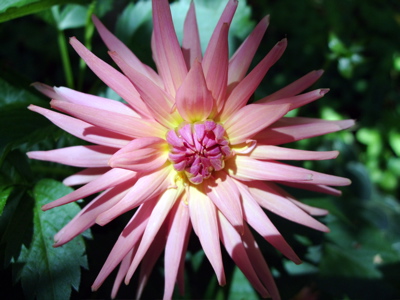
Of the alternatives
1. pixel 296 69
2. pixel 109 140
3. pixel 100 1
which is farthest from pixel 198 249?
pixel 296 69

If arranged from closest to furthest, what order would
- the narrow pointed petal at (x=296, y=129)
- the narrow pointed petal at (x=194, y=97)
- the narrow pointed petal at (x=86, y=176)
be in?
the narrow pointed petal at (x=194, y=97), the narrow pointed petal at (x=296, y=129), the narrow pointed petal at (x=86, y=176)

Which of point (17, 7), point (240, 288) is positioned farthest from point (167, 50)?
point (240, 288)

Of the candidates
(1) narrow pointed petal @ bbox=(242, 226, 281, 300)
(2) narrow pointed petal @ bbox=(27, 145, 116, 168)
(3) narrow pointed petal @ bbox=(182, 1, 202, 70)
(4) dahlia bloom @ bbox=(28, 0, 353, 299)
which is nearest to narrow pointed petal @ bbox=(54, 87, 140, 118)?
(4) dahlia bloom @ bbox=(28, 0, 353, 299)

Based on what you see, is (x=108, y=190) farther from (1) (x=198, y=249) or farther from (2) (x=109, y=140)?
(1) (x=198, y=249)

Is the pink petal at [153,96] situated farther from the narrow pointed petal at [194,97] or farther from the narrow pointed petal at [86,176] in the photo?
the narrow pointed petal at [86,176]

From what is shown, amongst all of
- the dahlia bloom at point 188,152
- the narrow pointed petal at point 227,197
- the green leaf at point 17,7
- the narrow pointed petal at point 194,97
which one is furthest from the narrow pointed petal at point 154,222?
the green leaf at point 17,7

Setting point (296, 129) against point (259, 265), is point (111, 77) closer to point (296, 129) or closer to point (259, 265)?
point (296, 129)
